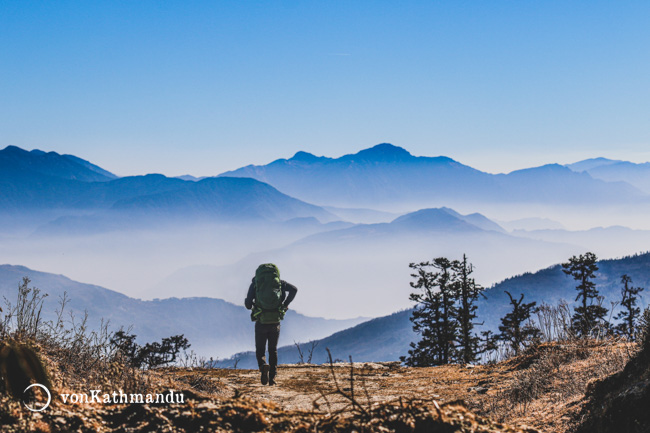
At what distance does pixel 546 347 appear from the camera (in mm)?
10055

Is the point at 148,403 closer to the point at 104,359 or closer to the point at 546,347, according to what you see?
the point at 104,359

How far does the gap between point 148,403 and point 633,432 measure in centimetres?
401

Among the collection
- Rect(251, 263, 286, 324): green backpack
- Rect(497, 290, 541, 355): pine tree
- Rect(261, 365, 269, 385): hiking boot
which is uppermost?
Rect(251, 263, 286, 324): green backpack

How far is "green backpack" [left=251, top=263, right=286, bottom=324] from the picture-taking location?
400 inches

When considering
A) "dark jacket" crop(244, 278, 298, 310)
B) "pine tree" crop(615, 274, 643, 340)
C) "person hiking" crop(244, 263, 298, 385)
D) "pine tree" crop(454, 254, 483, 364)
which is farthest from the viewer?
"pine tree" crop(454, 254, 483, 364)

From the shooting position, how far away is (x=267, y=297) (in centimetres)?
1012

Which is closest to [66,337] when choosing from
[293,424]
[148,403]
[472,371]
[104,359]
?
[104,359]

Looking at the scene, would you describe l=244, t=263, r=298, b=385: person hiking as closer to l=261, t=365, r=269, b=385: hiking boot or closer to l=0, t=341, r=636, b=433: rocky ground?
l=261, t=365, r=269, b=385: hiking boot

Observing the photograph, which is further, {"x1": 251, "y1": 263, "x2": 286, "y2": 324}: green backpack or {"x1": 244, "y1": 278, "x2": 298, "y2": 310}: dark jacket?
{"x1": 244, "y1": 278, "x2": 298, "y2": 310}: dark jacket

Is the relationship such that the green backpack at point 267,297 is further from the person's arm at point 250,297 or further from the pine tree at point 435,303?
the pine tree at point 435,303

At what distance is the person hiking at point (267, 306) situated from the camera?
1015 cm

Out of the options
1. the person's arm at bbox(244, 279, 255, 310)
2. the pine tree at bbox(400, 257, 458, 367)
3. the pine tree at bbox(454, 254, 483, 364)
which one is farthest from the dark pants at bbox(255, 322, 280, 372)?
the pine tree at bbox(454, 254, 483, 364)

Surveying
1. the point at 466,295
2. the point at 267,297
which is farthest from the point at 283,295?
the point at 466,295

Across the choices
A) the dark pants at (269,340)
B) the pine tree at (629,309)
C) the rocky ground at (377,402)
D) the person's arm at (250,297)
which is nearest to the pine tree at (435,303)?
the pine tree at (629,309)
